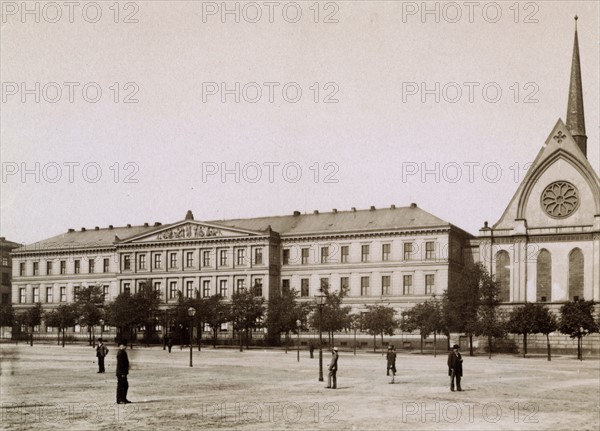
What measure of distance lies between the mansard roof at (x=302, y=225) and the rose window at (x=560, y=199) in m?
10.0

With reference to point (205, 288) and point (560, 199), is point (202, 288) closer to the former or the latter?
point (205, 288)

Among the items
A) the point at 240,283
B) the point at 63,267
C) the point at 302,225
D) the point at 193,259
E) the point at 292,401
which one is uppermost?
the point at 302,225

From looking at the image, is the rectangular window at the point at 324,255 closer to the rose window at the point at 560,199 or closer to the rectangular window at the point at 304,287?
the rectangular window at the point at 304,287

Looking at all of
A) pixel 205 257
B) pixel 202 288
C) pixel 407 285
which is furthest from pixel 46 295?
pixel 407 285

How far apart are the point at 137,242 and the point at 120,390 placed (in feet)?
240

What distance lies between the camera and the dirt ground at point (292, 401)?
18375mm

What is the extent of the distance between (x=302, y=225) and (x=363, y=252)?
9289 mm

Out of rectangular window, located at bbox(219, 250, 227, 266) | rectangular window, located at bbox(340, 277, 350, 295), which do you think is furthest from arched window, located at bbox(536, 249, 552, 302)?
rectangular window, located at bbox(219, 250, 227, 266)

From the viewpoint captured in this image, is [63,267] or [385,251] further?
[63,267]

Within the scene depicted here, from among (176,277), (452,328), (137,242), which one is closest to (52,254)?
(137,242)

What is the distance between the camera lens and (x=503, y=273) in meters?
71.9

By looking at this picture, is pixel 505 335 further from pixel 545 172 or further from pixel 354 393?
pixel 354 393

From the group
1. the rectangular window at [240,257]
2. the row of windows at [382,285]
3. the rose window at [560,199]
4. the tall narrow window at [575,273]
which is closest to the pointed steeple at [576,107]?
the rose window at [560,199]

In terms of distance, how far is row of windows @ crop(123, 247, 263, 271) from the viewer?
8588cm
